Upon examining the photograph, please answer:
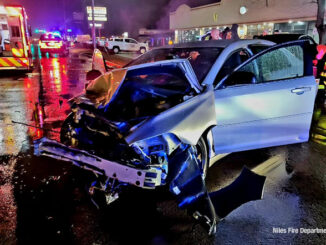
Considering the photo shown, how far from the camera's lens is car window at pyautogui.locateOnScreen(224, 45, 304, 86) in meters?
3.40

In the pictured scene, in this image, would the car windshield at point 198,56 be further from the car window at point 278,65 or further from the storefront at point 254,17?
the storefront at point 254,17

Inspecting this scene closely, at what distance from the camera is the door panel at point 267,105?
3293 mm

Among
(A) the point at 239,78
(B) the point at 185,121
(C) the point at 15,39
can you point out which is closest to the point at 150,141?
(B) the point at 185,121

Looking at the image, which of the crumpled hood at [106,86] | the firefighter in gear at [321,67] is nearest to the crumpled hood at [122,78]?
the crumpled hood at [106,86]

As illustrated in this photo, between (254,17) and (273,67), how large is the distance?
23.4m

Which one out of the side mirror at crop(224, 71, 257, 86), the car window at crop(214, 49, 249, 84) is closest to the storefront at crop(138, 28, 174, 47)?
the car window at crop(214, 49, 249, 84)

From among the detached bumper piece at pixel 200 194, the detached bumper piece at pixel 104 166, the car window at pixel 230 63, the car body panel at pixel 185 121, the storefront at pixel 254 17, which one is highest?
the storefront at pixel 254 17

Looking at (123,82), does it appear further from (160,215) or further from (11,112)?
(11,112)

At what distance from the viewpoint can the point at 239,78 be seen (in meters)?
3.38

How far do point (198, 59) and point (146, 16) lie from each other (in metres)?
48.2

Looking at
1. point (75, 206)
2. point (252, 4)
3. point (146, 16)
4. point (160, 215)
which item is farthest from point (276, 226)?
point (146, 16)

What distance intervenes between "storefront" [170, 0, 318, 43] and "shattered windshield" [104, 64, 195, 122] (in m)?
13.7

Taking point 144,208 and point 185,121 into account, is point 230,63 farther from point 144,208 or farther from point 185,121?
point 144,208

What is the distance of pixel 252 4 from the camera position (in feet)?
80.3
